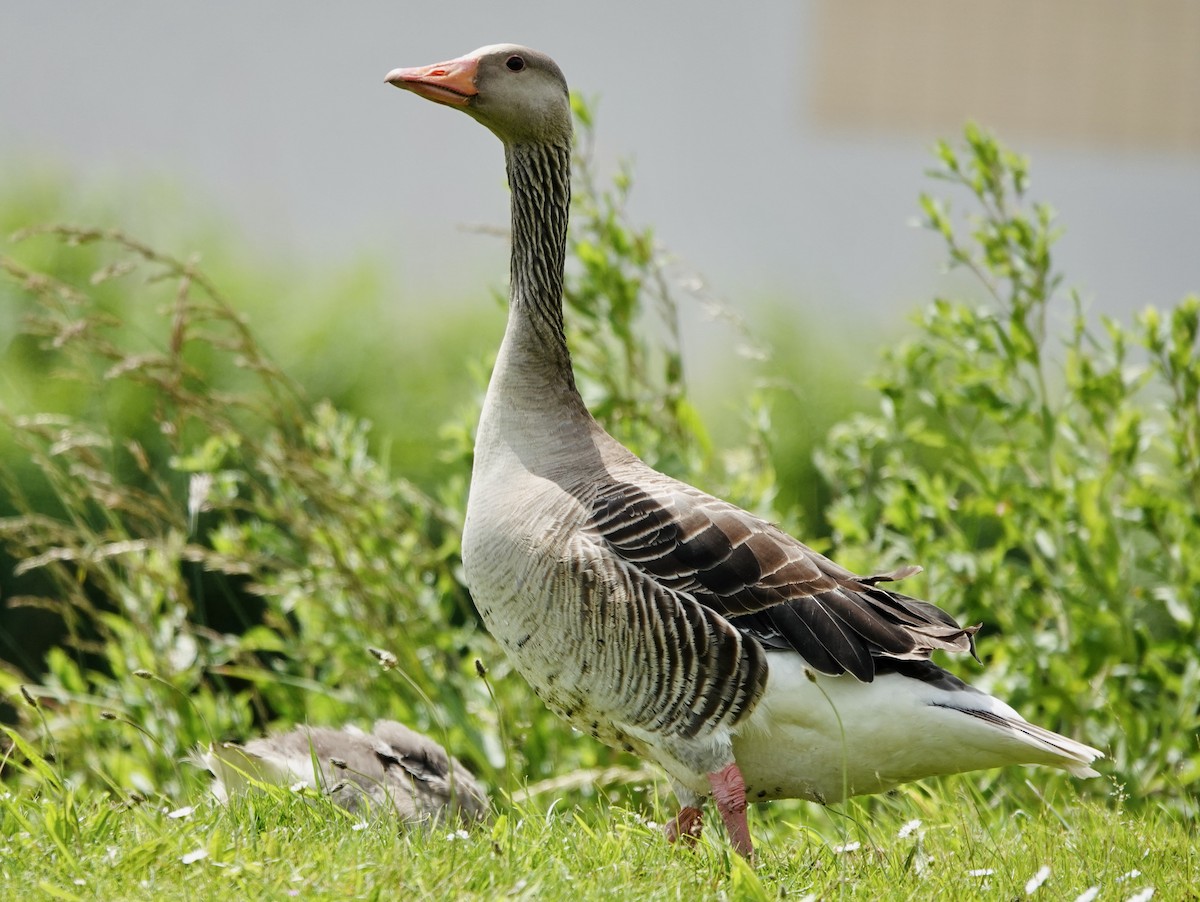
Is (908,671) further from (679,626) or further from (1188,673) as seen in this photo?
(1188,673)

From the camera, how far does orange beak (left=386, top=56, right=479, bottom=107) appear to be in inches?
153

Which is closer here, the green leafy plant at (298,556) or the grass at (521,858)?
the grass at (521,858)

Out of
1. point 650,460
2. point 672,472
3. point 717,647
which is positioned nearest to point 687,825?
point 717,647

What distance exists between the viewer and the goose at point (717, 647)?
3523 mm

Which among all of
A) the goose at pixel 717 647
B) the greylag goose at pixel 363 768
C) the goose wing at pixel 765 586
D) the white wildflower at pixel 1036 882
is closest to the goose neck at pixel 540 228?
the goose at pixel 717 647

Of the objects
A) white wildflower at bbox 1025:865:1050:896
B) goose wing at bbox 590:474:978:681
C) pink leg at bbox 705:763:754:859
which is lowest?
pink leg at bbox 705:763:754:859

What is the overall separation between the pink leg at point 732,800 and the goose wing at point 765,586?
1.18ft

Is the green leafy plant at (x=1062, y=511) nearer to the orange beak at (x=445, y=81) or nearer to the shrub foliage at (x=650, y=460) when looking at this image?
the shrub foliage at (x=650, y=460)

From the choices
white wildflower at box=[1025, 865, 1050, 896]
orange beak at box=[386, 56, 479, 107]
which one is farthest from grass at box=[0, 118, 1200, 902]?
orange beak at box=[386, 56, 479, 107]

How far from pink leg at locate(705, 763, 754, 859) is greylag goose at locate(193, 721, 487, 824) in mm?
788

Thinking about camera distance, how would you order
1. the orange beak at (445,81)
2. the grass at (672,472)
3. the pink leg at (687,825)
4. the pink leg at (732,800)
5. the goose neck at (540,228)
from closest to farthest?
1. the pink leg at (732,800)
2. the pink leg at (687,825)
3. the orange beak at (445,81)
4. the goose neck at (540,228)
5. the grass at (672,472)

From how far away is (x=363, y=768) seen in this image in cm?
411

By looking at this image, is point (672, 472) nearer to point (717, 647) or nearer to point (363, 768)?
point (717, 647)

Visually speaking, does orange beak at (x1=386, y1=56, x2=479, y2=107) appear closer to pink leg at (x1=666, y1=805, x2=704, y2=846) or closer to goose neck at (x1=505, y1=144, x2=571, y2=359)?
goose neck at (x1=505, y1=144, x2=571, y2=359)
